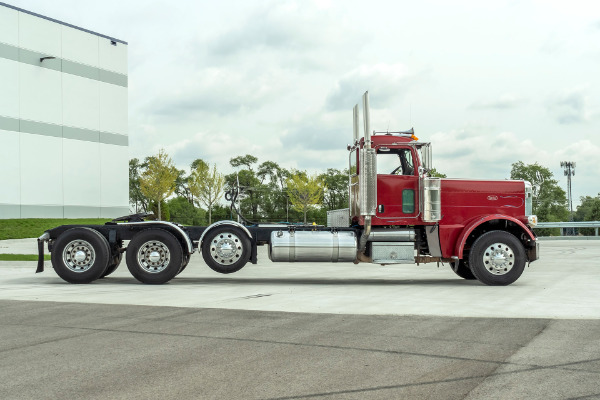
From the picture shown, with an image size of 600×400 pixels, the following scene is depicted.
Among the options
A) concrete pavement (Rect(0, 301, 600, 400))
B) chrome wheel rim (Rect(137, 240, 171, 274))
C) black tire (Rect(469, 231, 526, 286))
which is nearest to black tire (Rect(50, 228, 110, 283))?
chrome wheel rim (Rect(137, 240, 171, 274))

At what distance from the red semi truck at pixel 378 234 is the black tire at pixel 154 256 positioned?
0.07 feet

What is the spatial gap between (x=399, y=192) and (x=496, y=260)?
7.76 ft

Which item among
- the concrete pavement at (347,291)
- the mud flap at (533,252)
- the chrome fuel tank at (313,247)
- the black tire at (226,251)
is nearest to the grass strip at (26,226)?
the concrete pavement at (347,291)

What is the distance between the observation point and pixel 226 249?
13680 mm

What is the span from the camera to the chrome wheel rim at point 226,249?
13.7 m

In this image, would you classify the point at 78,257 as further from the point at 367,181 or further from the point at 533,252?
the point at 533,252

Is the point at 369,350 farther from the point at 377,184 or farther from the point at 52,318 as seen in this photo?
the point at 377,184

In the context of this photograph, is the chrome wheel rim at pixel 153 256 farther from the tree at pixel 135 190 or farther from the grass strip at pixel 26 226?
the tree at pixel 135 190

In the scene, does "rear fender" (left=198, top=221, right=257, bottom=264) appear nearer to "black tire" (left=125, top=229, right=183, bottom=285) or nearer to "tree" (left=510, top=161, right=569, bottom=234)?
"black tire" (left=125, top=229, right=183, bottom=285)

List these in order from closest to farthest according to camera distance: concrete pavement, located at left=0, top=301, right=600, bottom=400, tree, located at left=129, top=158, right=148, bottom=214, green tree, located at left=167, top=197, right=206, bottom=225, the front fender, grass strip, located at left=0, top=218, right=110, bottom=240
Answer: concrete pavement, located at left=0, top=301, right=600, bottom=400, the front fender, grass strip, located at left=0, top=218, right=110, bottom=240, green tree, located at left=167, top=197, right=206, bottom=225, tree, located at left=129, top=158, right=148, bottom=214

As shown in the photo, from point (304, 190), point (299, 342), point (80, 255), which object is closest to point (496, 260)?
point (299, 342)

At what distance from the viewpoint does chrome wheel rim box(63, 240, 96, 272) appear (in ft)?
45.6

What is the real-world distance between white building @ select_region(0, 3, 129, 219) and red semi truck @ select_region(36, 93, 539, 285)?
29.8 meters

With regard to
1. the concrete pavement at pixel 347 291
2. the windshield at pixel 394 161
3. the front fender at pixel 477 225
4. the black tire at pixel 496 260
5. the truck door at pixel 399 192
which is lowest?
the concrete pavement at pixel 347 291
